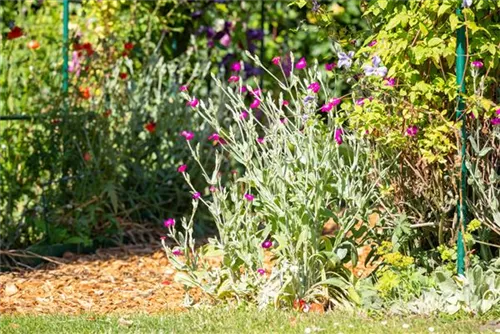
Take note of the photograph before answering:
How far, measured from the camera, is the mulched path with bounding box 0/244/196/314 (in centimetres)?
534

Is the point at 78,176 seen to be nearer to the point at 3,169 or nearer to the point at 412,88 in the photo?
the point at 3,169

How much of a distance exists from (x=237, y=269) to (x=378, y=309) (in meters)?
0.75

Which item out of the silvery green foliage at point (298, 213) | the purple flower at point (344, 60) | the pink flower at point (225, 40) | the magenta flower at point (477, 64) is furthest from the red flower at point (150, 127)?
the magenta flower at point (477, 64)

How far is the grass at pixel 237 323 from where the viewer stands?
430 centimetres

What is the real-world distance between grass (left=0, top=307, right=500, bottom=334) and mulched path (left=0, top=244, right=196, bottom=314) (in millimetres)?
446

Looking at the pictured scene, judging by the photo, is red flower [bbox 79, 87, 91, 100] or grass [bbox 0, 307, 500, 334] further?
red flower [bbox 79, 87, 91, 100]

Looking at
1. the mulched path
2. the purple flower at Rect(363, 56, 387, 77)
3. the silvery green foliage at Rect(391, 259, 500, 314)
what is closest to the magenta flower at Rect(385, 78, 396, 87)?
the purple flower at Rect(363, 56, 387, 77)

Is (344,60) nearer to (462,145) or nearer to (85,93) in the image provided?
(462,145)

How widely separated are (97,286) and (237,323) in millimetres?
1541

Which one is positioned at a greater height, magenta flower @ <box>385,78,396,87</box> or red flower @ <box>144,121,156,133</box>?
magenta flower @ <box>385,78,396,87</box>

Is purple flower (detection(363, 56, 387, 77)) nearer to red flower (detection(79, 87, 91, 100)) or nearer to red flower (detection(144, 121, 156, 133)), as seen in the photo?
red flower (detection(144, 121, 156, 133))

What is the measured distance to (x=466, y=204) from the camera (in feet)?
15.6

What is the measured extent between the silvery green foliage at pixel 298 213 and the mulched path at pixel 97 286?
44cm

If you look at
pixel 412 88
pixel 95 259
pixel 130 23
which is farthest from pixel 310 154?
pixel 130 23
